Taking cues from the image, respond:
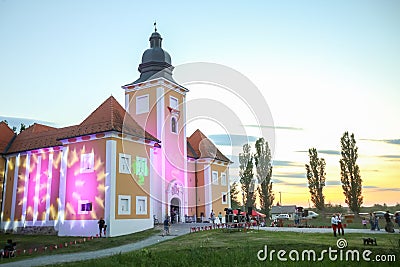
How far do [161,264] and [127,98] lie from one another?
1076 inches

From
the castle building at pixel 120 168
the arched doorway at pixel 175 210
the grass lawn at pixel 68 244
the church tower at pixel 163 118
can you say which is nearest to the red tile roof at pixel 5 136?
the castle building at pixel 120 168

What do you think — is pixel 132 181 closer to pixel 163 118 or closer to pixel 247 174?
pixel 163 118

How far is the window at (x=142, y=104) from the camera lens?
36.4m

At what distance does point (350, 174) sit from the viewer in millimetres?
44188

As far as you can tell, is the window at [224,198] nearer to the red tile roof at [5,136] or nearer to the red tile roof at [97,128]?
the red tile roof at [97,128]

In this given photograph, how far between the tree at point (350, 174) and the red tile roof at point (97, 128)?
83.0 ft

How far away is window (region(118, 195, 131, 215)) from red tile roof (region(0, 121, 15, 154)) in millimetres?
15825

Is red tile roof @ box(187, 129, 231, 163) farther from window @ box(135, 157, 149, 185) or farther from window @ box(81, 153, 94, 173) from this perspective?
window @ box(81, 153, 94, 173)

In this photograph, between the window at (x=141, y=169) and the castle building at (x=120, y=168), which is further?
the window at (x=141, y=169)

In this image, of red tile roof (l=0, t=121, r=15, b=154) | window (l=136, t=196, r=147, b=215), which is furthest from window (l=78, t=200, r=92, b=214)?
red tile roof (l=0, t=121, r=15, b=154)

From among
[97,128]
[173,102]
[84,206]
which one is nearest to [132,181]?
[84,206]

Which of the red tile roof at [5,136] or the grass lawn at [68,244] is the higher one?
the red tile roof at [5,136]

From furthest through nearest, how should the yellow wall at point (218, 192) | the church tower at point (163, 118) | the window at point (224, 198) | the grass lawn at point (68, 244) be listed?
the window at point (224, 198), the yellow wall at point (218, 192), the church tower at point (163, 118), the grass lawn at point (68, 244)

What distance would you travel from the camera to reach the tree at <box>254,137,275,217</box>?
5012 centimetres
